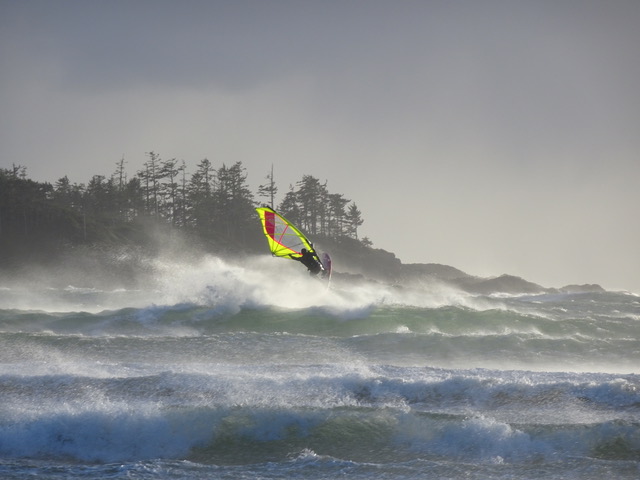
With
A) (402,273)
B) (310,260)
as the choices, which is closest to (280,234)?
(310,260)

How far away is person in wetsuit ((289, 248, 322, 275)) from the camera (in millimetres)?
19734

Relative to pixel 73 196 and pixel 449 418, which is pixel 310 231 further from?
pixel 449 418

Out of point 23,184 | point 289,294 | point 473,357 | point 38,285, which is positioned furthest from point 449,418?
point 23,184

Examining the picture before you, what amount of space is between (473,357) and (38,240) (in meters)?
46.9

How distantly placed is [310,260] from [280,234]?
4.65 ft

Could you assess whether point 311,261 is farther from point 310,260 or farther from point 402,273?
point 402,273

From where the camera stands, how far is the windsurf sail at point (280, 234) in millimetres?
20281

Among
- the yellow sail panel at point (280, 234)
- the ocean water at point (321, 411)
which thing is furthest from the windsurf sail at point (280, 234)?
the ocean water at point (321, 411)

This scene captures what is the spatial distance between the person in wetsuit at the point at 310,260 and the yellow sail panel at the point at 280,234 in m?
0.25

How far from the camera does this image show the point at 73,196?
231ft

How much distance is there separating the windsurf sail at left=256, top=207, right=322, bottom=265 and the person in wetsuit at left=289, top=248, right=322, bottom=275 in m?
0.25

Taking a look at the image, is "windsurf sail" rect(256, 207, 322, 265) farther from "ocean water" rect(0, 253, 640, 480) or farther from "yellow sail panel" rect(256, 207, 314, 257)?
"ocean water" rect(0, 253, 640, 480)

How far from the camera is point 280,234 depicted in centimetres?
2062

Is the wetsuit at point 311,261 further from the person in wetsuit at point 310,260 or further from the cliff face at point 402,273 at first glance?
the cliff face at point 402,273
